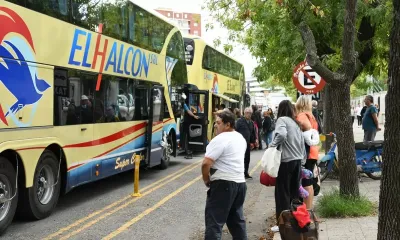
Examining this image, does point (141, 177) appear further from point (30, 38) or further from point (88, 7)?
point (30, 38)

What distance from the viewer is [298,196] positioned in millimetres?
6590

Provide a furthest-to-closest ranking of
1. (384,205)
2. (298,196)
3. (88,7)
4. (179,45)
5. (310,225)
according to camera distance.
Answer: (179,45), (88,7), (298,196), (310,225), (384,205)

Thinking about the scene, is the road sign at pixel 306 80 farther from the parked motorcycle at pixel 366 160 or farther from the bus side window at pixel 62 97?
the bus side window at pixel 62 97

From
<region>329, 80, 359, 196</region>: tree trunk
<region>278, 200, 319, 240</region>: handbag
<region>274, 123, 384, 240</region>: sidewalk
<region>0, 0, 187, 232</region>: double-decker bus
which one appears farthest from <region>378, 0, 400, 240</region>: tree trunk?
<region>0, 0, 187, 232</region>: double-decker bus

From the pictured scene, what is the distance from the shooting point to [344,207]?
23.8ft

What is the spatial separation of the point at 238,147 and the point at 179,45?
33.4 ft

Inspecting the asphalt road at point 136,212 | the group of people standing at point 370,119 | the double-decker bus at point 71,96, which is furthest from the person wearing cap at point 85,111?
the group of people standing at point 370,119

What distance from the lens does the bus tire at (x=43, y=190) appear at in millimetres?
7332

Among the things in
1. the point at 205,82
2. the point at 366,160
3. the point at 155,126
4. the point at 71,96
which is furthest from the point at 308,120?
the point at 205,82

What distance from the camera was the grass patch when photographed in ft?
23.7

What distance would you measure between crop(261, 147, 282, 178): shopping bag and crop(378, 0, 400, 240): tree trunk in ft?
7.73

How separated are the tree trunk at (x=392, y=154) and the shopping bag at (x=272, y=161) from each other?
236cm

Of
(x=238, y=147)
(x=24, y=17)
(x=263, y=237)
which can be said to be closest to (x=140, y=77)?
(x=24, y=17)

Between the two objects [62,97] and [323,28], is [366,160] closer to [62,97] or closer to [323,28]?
[323,28]
